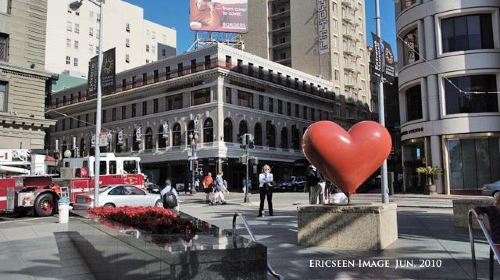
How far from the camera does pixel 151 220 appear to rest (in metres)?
7.00

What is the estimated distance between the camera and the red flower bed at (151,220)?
6311mm

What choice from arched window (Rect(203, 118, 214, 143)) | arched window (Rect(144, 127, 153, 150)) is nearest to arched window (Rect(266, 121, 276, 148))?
arched window (Rect(203, 118, 214, 143))

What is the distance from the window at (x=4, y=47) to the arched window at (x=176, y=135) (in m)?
27.8

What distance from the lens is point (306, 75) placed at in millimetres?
68875

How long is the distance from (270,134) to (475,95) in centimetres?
3285

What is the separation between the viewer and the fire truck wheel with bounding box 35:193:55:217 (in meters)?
20.5

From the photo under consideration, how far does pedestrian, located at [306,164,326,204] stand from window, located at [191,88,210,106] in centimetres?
3938

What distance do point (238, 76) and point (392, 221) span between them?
159 feet

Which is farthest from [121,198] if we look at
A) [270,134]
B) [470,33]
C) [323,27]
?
[323,27]

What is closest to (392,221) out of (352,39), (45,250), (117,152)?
(45,250)

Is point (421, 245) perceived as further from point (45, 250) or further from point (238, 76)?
point (238, 76)

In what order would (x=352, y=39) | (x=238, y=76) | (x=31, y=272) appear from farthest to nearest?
1. (x=352, y=39)
2. (x=238, y=76)
3. (x=31, y=272)

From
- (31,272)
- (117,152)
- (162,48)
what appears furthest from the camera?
(162,48)

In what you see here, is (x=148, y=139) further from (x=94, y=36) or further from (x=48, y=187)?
(x=48, y=187)
